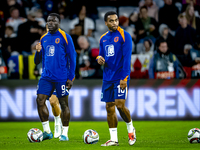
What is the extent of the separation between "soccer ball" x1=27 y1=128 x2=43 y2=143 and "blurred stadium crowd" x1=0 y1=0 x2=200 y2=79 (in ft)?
16.3

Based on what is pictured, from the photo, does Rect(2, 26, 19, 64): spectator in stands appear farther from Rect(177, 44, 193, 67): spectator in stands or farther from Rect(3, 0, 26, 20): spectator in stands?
Rect(177, 44, 193, 67): spectator in stands

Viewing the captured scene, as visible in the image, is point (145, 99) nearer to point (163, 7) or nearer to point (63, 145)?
point (163, 7)

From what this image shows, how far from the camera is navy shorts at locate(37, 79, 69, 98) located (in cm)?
658

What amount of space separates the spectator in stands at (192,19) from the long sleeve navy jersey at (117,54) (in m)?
7.46

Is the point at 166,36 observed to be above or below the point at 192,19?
below

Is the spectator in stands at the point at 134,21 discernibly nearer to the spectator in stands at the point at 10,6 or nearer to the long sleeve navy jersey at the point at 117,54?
the spectator in stands at the point at 10,6

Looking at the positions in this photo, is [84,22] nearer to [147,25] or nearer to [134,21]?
[134,21]

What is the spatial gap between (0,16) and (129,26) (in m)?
4.54

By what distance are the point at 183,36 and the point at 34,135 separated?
759cm

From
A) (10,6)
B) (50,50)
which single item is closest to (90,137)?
(50,50)

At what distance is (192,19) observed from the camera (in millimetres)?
13211

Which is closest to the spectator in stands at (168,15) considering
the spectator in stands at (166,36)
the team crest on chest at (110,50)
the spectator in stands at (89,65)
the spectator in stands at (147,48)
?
the spectator in stands at (166,36)

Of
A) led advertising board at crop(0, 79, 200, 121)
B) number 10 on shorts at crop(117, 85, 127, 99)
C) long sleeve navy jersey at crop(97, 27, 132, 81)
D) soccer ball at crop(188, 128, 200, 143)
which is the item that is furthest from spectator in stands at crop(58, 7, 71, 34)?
soccer ball at crop(188, 128, 200, 143)

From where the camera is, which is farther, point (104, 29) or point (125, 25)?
point (104, 29)
